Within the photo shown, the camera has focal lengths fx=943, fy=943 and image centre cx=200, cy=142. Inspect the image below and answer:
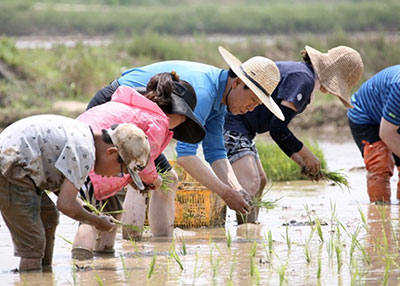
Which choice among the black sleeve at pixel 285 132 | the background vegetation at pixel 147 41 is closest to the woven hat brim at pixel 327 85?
the black sleeve at pixel 285 132

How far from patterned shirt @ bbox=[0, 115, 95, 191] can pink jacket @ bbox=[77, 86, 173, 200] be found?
0.96 ft

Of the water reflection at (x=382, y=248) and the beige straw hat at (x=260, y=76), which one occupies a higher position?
the beige straw hat at (x=260, y=76)

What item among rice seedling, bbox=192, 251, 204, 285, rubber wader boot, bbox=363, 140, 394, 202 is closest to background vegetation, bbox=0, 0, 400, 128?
rubber wader boot, bbox=363, 140, 394, 202

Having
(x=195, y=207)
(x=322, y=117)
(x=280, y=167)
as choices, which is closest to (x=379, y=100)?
(x=280, y=167)

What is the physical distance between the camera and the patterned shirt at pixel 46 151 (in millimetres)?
4641

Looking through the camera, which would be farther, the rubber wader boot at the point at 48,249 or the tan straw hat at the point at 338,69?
the tan straw hat at the point at 338,69

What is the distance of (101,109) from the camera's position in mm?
5148

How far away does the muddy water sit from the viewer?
15.8ft

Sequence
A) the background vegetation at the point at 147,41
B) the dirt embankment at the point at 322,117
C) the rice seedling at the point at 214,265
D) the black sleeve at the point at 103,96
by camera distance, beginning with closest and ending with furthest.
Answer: the rice seedling at the point at 214,265 < the black sleeve at the point at 103,96 < the dirt embankment at the point at 322,117 < the background vegetation at the point at 147,41

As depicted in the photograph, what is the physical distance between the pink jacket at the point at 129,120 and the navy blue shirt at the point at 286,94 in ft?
4.96

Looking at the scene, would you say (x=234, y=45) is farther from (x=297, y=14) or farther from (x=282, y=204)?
(x=282, y=204)

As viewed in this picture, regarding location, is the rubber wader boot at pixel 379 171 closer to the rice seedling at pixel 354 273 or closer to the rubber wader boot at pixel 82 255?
the rice seedling at pixel 354 273

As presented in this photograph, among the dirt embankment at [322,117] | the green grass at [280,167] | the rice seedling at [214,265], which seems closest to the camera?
the rice seedling at [214,265]

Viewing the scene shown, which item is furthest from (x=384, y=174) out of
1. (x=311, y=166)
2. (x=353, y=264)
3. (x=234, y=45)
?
(x=234, y=45)
